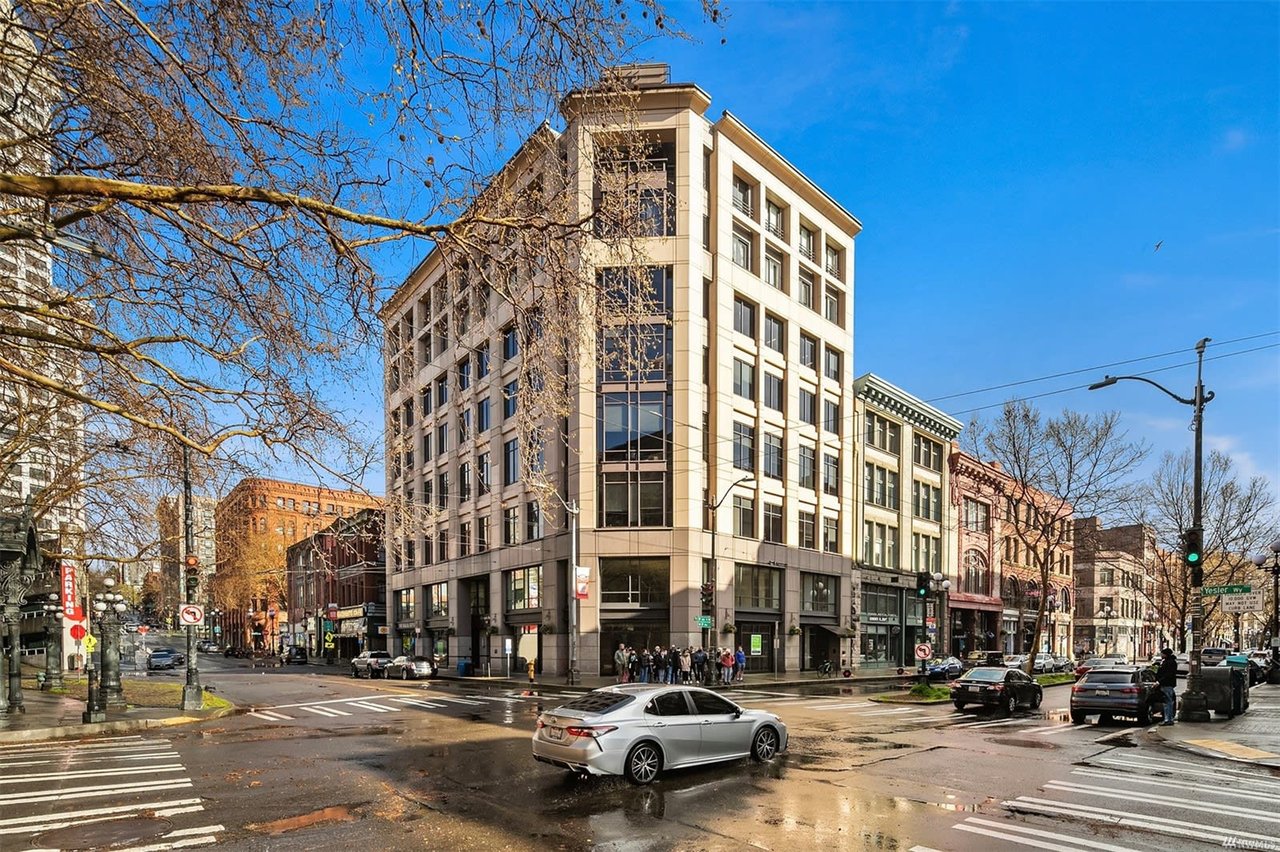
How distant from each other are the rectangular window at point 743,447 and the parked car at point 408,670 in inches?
876

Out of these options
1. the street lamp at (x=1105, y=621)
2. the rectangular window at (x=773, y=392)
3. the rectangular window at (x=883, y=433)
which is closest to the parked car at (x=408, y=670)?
the rectangular window at (x=773, y=392)

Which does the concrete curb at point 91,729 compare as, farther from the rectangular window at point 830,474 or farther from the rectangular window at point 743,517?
the rectangular window at point 830,474

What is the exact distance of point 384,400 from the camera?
34.9 ft

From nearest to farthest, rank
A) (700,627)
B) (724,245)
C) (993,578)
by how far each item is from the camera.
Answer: (700,627) → (724,245) → (993,578)

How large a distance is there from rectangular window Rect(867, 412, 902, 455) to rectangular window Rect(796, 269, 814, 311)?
10.3 metres

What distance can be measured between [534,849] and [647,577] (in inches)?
1316

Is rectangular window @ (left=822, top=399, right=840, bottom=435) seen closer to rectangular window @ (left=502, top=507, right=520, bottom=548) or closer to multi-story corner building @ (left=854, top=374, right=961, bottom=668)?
multi-story corner building @ (left=854, top=374, right=961, bottom=668)

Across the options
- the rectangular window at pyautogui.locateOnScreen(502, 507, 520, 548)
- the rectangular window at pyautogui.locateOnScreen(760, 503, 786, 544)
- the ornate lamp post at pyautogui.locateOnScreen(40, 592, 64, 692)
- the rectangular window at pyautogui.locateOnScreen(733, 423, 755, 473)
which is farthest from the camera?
the rectangular window at pyautogui.locateOnScreen(502, 507, 520, 548)

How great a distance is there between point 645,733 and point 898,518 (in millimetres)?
52237

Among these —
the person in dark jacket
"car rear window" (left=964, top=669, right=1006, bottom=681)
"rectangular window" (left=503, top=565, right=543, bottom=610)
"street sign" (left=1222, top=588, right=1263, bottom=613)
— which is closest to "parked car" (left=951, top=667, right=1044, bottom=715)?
"car rear window" (left=964, top=669, right=1006, bottom=681)

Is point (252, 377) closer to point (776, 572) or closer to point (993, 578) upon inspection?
point (776, 572)

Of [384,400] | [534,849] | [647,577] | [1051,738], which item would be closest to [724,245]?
[647,577]

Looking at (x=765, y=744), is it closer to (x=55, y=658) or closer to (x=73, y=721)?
(x=73, y=721)

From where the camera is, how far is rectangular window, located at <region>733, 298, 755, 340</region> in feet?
153
